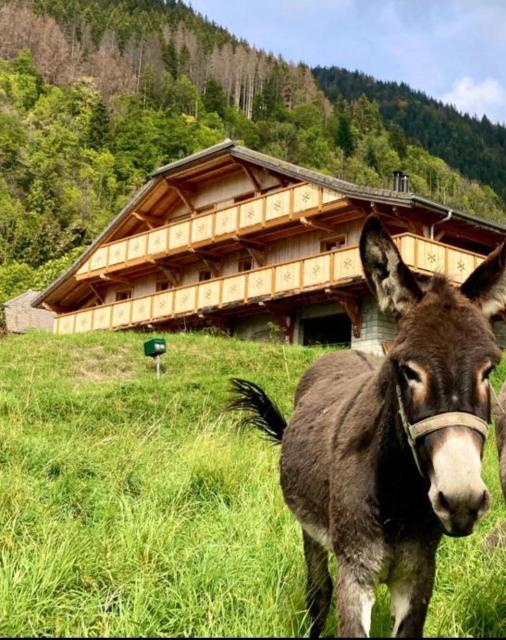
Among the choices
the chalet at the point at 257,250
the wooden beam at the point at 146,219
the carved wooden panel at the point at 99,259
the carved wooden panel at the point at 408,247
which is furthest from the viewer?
the carved wooden panel at the point at 99,259

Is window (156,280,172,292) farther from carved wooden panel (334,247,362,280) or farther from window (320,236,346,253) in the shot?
carved wooden panel (334,247,362,280)

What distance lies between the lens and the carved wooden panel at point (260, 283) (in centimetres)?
2641

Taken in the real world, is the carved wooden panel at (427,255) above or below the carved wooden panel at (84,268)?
below

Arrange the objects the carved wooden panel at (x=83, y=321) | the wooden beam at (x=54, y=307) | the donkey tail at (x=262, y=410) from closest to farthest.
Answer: the donkey tail at (x=262, y=410), the carved wooden panel at (x=83, y=321), the wooden beam at (x=54, y=307)

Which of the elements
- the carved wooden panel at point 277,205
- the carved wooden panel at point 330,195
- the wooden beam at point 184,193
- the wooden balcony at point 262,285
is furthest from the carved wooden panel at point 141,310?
the carved wooden panel at point 330,195

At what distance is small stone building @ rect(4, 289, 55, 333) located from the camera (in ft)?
151

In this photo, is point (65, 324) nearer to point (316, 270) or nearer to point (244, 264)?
point (244, 264)

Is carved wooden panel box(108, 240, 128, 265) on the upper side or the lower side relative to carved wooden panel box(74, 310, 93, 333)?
upper

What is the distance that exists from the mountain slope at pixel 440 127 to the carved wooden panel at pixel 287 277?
113747 mm

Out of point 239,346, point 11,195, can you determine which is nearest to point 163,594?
point 239,346

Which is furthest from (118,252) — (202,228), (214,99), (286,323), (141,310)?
(214,99)

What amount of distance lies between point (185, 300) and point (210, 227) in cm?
302

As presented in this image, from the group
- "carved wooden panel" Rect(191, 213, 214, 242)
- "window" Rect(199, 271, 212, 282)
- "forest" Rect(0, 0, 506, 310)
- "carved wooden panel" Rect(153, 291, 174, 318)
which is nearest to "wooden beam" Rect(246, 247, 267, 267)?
"carved wooden panel" Rect(191, 213, 214, 242)

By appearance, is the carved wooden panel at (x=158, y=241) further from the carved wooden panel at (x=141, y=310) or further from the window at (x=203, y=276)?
the carved wooden panel at (x=141, y=310)
